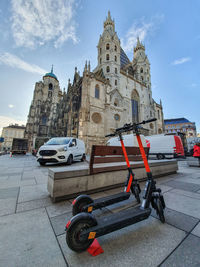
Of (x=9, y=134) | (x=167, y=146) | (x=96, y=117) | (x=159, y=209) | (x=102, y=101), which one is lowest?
(x=159, y=209)

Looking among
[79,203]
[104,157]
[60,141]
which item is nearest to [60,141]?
[60,141]

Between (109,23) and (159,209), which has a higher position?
(109,23)

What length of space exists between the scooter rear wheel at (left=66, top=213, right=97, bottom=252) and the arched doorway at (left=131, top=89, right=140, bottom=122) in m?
31.3

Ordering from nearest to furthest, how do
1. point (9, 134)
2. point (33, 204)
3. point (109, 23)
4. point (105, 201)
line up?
1. point (105, 201)
2. point (33, 204)
3. point (109, 23)
4. point (9, 134)

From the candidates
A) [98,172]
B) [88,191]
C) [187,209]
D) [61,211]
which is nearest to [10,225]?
[61,211]

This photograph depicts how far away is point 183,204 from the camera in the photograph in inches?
91.1

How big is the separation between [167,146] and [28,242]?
45.5 ft

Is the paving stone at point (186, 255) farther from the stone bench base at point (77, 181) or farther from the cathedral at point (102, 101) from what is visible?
the cathedral at point (102, 101)

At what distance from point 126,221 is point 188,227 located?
3.30ft

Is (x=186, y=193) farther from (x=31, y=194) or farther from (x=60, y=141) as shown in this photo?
(x=60, y=141)

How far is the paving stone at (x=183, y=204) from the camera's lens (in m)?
2.04

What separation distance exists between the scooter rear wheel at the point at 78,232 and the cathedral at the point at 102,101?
16.6 m

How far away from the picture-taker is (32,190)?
10.1 ft

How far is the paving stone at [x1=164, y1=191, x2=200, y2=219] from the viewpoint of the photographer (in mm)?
2039
